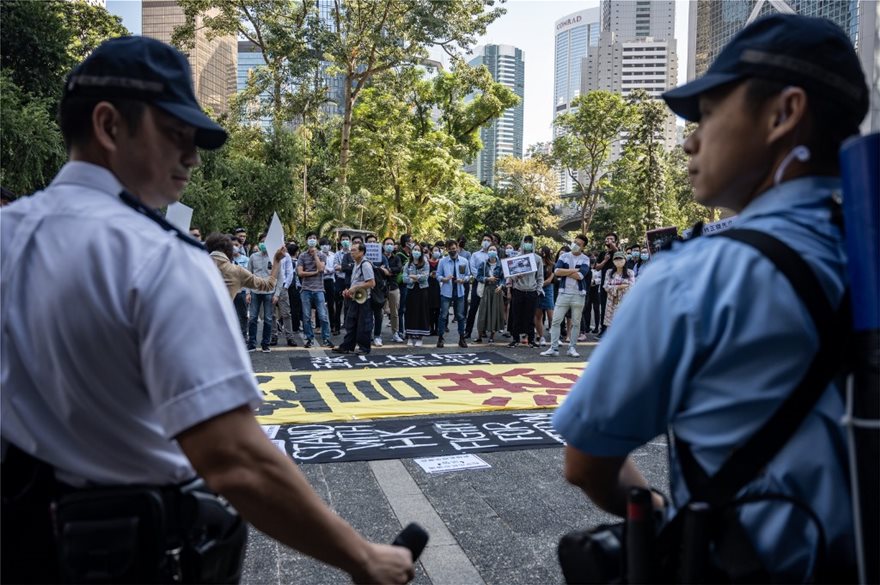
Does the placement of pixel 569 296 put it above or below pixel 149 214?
below

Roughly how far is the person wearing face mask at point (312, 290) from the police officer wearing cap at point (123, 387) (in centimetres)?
1088

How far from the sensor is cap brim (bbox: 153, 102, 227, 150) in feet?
4.71

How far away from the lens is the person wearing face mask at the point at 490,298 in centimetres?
1332

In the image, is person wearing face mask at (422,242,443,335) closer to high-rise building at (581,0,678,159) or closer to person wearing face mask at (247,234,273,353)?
person wearing face mask at (247,234,273,353)

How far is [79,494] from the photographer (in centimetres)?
129

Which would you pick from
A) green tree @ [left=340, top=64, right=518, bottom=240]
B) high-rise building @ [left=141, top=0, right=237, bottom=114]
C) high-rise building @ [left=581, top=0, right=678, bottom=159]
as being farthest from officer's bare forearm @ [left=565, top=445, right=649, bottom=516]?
high-rise building @ [left=581, top=0, right=678, bottom=159]

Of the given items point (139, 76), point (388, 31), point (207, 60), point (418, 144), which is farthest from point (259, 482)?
point (207, 60)

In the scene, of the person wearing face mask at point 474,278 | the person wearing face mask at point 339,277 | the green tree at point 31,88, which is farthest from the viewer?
the green tree at point 31,88

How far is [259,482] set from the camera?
130cm

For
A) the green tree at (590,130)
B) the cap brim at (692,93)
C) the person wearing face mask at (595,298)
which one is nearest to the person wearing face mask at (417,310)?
the person wearing face mask at (595,298)

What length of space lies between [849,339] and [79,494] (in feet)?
4.46

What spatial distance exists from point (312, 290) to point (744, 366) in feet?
38.3

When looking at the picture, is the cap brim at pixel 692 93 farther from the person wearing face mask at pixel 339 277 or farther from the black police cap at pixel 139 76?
the person wearing face mask at pixel 339 277

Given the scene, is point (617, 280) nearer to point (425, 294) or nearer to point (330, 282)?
point (425, 294)
